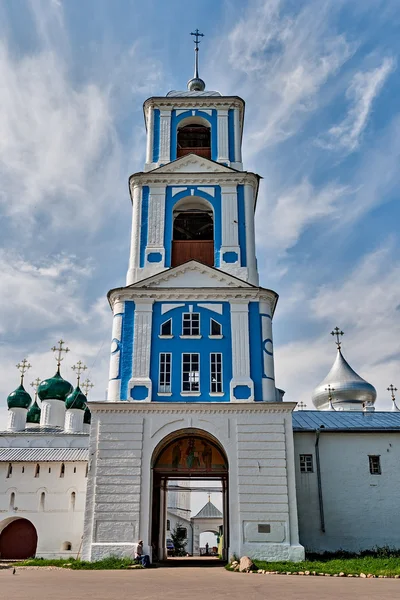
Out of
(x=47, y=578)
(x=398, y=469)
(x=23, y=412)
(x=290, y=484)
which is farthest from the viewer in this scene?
(x=23, y=412)


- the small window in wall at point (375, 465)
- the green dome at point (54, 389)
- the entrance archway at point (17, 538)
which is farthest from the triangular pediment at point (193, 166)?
the entrance archway at point (17, 538)

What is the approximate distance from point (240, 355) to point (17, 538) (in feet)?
40.8

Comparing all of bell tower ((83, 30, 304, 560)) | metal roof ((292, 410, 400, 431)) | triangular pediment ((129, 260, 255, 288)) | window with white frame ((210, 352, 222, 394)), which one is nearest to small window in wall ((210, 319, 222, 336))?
bell tower ((83, 30, 304, 560))

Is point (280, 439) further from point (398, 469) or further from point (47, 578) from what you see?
Result: point (47, 578)

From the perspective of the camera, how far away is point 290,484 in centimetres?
1773

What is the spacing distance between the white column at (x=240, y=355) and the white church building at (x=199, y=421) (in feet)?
0.12

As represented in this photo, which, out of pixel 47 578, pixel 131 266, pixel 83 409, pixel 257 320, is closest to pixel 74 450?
pixel 83 409

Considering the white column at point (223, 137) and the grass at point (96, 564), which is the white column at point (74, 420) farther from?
the white column at point (223, 137)

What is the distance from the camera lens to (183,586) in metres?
11.6

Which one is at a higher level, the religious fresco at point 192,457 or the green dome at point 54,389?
the green dome at point 54,389

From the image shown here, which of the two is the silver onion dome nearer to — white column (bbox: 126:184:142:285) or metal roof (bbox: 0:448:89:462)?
metal roof (bbox: 0:448:89:462)

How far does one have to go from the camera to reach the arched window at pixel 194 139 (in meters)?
24.2

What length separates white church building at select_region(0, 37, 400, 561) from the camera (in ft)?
58.0

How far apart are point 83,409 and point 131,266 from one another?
45.0ft
